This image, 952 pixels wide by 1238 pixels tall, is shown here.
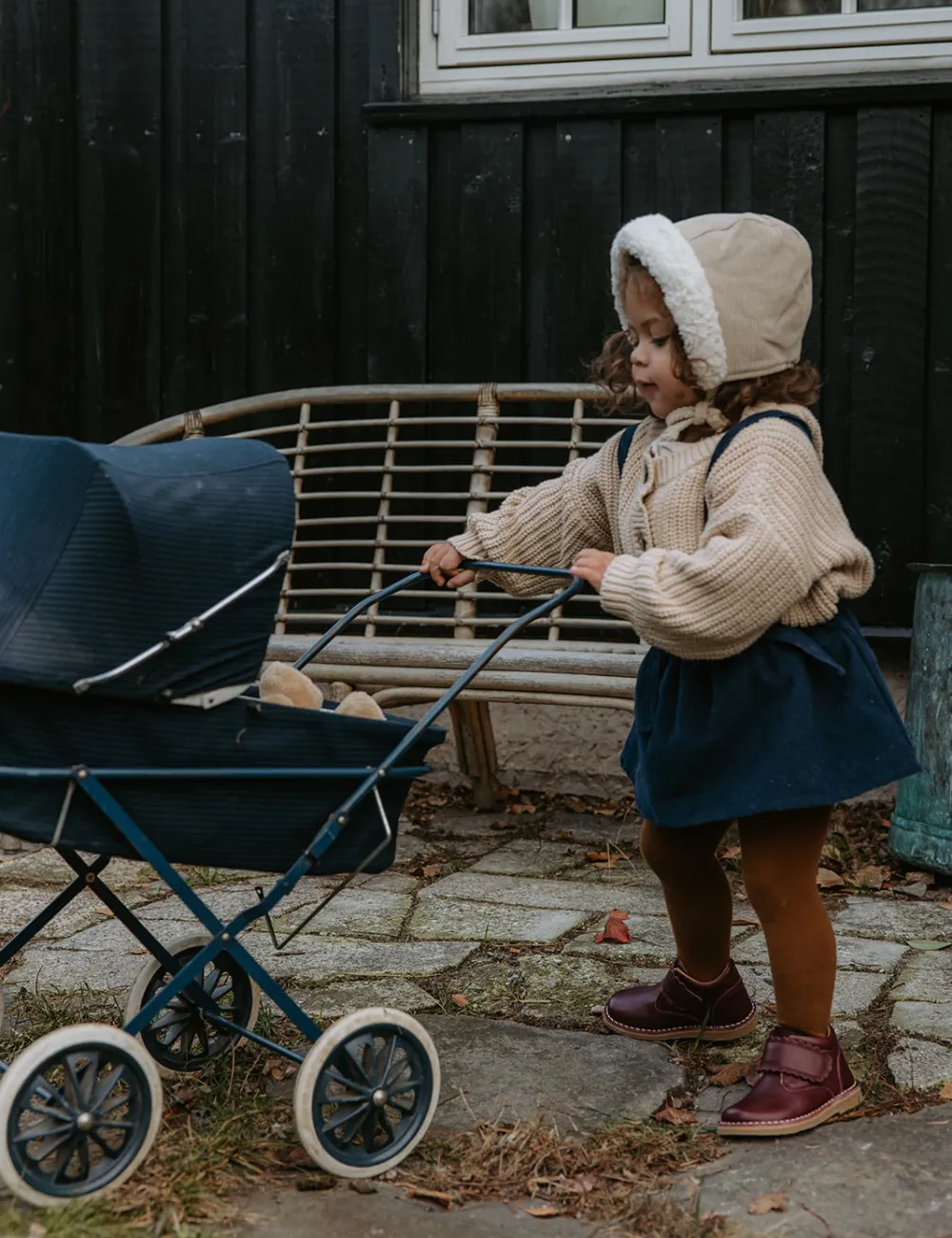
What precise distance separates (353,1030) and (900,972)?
151 centimetres

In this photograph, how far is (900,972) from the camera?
332 cm

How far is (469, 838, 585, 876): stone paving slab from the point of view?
166 inches

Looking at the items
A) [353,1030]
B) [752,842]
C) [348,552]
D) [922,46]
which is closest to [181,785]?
[353,1030]

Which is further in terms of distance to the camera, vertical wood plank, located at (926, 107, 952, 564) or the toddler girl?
vertical wood plank, located at (926, 107, 952, 564)

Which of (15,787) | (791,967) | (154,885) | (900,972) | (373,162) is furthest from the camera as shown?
(373,162)

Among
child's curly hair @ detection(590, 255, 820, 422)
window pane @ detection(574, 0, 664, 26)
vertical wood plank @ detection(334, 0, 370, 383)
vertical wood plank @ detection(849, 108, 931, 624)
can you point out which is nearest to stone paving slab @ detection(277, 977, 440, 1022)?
child's curly hair @ detection(590, 255, 820, 422)

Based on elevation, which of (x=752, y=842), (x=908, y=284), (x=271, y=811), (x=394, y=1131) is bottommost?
(x=394, y=1131)

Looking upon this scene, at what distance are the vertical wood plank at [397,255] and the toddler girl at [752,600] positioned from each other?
234cm

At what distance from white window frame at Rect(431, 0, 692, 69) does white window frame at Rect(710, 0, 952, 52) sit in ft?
0.37

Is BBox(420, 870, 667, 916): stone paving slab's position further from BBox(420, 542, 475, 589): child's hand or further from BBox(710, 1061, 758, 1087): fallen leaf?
BBox(420, 542, 475, 589): child's hand

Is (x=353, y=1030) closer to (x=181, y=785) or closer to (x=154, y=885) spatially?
(x=181, y=785)

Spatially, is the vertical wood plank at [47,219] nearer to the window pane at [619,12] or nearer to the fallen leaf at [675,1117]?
the window pane at [619,12]

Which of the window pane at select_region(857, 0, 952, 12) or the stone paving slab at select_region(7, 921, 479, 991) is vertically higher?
the window pane at select_region(857, 0, 952, 12)

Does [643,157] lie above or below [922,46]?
below
